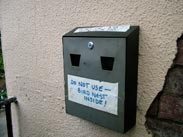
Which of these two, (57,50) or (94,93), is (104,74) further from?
(57,50)

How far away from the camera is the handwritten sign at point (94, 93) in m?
0.79

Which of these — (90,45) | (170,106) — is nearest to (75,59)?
(90,45)

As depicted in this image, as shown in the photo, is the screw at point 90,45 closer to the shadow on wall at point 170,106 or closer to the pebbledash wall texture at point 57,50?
the pebbledash wall texture at point 57,50

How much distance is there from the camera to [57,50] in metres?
1.08

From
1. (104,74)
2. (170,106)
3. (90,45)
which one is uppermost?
(90,45)

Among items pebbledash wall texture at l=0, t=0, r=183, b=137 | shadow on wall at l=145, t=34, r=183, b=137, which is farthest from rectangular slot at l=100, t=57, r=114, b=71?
shadow on wall at l=145, t=34, r=183, b=137

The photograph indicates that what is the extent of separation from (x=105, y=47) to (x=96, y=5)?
0.82 ft

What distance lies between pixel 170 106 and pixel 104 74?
290mm

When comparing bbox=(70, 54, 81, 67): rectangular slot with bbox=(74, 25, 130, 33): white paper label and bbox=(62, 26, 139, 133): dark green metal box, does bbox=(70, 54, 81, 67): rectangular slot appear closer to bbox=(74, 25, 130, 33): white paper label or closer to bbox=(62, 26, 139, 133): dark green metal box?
bbox=(62, 26, 139, 133): dark green metal box

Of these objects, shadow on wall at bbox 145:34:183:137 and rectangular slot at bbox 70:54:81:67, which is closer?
shadow on wall at bbox 145:34:183:137

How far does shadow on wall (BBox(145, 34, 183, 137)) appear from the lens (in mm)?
706

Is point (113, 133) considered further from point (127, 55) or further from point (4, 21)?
point (4, 21)

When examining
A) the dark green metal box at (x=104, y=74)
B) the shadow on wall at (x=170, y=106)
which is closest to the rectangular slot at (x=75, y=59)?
the dark green metal box at (x=104, y=74)

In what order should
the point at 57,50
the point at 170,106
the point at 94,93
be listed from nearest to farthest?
the point at 170,106 < the point at 94,93 < the point at 57,50
